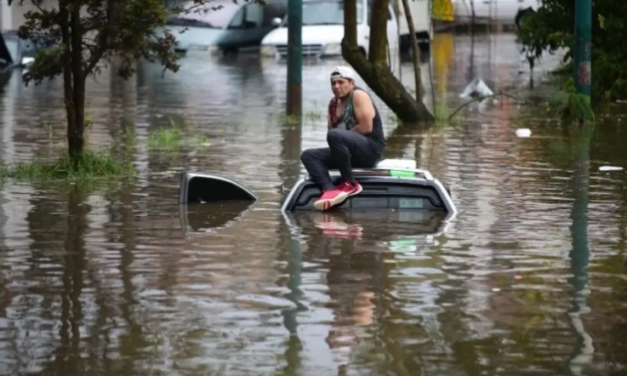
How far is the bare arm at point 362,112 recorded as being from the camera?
1218 centimetres

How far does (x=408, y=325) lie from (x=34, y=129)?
12.1m

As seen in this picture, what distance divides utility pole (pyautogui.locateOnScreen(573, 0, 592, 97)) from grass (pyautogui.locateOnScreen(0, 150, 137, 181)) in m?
6.82

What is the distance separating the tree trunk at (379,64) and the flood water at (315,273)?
264 centimetres

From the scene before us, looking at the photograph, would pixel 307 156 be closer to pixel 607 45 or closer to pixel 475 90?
pixel 607 45

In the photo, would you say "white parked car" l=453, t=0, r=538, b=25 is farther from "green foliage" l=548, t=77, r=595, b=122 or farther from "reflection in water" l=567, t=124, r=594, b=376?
"reflection in water" l=567, t=124, r=594, b=376

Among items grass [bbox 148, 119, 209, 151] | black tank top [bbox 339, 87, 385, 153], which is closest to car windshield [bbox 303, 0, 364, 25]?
grass [bbox 148, 119, 209, 151]

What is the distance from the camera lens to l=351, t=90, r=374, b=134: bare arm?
12.2 meters

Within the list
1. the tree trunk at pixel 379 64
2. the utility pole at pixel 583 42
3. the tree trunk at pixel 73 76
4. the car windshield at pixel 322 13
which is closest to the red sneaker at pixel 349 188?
the tree trunk at pixel 73 76

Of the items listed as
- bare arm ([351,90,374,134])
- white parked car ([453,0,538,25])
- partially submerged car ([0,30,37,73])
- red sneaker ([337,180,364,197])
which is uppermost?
white parked car ([453,0,538,25])

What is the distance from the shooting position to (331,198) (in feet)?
38.5

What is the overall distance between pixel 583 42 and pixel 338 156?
7829 mm

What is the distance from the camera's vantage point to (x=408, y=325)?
7.89m

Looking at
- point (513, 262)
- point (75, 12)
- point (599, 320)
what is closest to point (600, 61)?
point (75, 12)

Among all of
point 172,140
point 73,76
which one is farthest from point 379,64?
point 73,76
